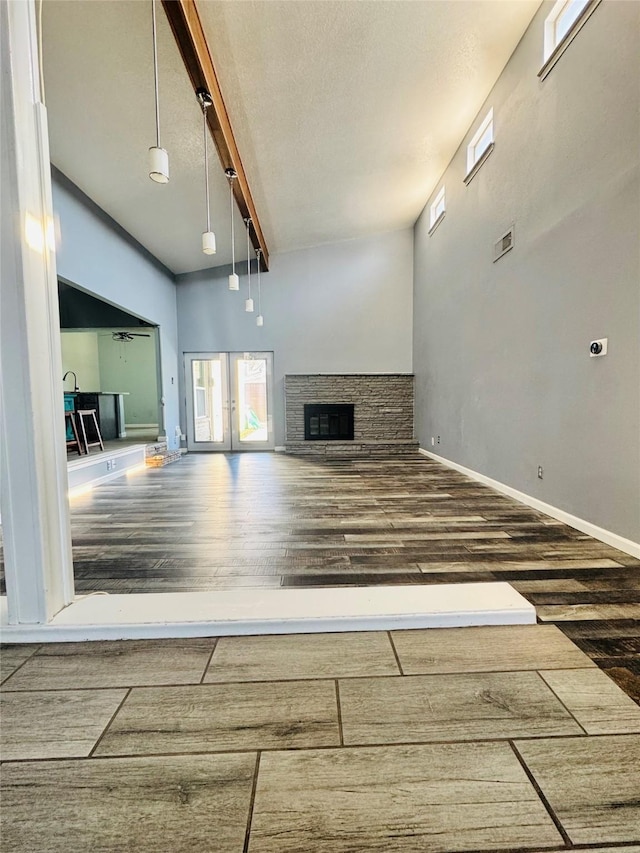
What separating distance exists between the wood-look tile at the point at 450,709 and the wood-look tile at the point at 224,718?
0.28ft

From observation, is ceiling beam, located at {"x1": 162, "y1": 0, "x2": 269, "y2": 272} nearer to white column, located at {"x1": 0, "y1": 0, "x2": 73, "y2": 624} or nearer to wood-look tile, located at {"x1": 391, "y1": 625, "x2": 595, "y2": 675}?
white column, located at {"x1": 0, "y1": 0, "x2": 73, "y2": 624}

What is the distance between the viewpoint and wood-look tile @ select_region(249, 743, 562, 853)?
0.74m

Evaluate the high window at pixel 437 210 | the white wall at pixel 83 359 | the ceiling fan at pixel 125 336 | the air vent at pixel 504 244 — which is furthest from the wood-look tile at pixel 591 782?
the white wall at pixel 83 359

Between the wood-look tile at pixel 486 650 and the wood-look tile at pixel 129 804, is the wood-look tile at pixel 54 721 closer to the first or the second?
the wood-look tile at pixel 129 804

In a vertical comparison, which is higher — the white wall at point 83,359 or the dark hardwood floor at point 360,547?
the white wall at point 83,359

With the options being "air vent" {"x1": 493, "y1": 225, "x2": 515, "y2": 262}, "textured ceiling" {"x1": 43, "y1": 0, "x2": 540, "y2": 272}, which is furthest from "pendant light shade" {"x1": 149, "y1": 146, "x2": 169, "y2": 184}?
"air vent" {"x1": 493, "y1": 225, "x2": 515, "y2": 262}

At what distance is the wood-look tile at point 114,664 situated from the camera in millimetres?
1176

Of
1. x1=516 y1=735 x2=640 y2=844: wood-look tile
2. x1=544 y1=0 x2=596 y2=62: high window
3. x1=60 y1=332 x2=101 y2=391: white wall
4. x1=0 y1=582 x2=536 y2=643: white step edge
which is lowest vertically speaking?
x1=516 y1=735 x2=640 y2=844: wood-look tile

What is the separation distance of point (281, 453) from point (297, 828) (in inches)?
245

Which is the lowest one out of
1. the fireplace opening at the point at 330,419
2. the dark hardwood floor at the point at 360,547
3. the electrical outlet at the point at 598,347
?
the dark hardwood floor at the point at 360,547

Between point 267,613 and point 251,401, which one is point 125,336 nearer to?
point 251,401

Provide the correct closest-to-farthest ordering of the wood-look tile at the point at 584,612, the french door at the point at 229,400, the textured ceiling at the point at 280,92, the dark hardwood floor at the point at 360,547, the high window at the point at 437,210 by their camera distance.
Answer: the wood-look tile at the point at 584,612 < the dark hardwood floor at the point at 360,547 < the textured ceiling at the point at 280,92 < the high window at the point at 437,210 < the french door at the point at 229,400

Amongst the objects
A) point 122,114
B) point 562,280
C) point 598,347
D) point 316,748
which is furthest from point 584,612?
point 122,114

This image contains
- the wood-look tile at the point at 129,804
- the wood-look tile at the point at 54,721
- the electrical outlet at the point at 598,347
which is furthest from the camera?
the electrical outlet at the point at 598,347
